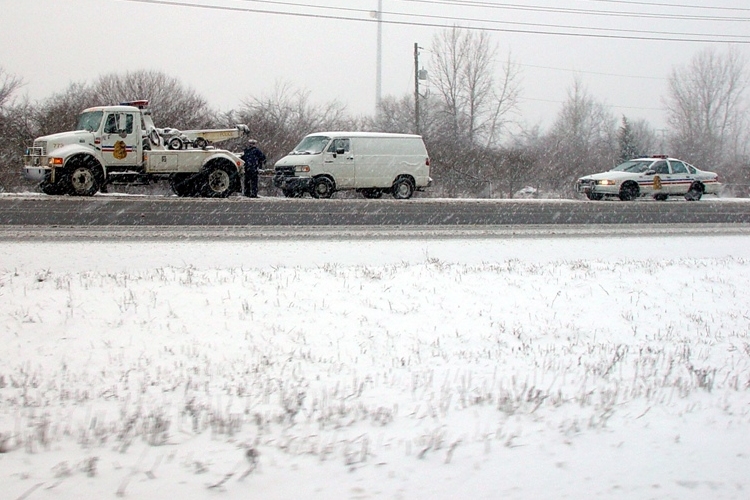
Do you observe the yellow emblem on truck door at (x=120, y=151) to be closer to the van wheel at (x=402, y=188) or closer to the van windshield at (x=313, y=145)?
the van windshield at (x=313, y=145)

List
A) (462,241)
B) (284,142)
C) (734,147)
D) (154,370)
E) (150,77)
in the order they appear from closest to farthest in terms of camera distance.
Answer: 1. (154,370)
2. (462,241)
3. (284,142)
4. (150,77)
5. (734,147)

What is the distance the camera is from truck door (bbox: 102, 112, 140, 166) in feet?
63.8

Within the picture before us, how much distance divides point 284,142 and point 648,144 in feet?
186

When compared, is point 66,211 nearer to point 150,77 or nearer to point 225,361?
point 225,361

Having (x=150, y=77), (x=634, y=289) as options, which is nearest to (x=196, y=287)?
(x=634, y=289)

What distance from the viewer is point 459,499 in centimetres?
378

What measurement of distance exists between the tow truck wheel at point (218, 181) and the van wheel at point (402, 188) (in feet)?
17.3

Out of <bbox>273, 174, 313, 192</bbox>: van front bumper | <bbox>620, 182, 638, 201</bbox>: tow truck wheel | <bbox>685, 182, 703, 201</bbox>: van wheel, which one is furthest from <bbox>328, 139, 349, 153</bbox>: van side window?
<bbox>685, 182, 703, 201</bbox>: van wheel

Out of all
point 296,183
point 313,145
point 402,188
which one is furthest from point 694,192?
point 296,183

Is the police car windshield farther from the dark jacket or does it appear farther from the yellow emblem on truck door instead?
the yellow emblem on truck door

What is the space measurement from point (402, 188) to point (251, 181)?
16.5ft

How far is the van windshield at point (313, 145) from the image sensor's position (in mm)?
21783

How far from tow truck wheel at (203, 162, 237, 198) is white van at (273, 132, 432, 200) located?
165 centimetres

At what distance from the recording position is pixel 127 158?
1975cm
